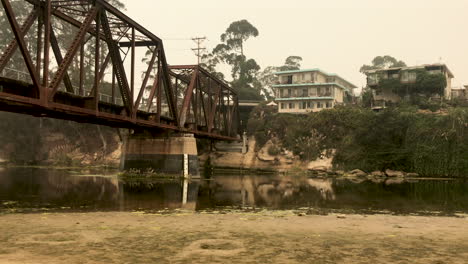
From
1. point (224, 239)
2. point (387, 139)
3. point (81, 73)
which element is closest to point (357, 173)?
point (387, 139)

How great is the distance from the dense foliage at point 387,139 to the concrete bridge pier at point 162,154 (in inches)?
1152

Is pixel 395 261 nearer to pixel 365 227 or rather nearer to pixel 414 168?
pixel 365 227

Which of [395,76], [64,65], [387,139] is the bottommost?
[387,139]

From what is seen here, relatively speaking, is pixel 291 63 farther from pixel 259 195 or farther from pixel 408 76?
pixel 259 195

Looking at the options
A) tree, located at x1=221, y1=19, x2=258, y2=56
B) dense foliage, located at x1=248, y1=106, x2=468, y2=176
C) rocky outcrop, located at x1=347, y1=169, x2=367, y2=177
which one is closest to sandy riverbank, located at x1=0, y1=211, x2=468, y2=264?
rocky outcrop, located at x1=347, y1=169, x2=367, y2=177

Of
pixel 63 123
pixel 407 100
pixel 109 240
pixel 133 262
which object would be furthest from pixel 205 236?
pixel 63 123

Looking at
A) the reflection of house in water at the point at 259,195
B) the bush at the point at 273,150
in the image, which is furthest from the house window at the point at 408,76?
the reflection of house in water at the point at 259,195

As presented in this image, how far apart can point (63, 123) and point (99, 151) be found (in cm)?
1133

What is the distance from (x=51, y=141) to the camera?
272 ft

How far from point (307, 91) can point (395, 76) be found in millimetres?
18228

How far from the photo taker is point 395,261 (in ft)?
30.7

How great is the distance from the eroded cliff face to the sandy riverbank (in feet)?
216

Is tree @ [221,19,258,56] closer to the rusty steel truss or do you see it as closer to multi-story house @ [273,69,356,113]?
multi-story house @ [273,69,356,113]

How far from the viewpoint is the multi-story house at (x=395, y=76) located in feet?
245
